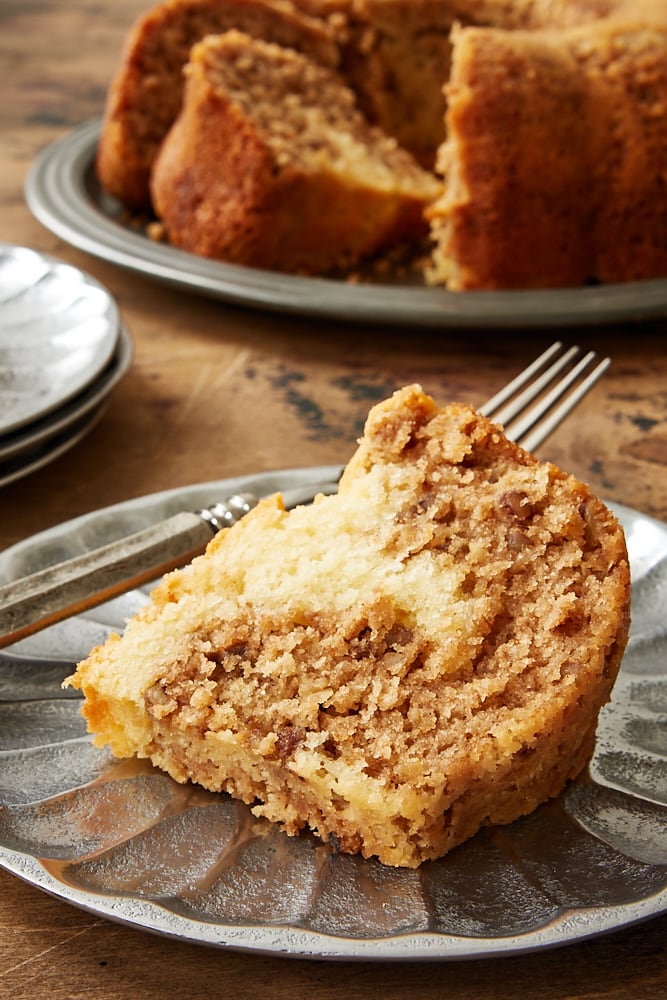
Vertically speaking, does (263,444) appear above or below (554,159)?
below

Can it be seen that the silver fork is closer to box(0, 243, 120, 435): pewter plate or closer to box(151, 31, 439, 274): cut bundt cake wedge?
box(0, 243, 120, 435): pewter plate

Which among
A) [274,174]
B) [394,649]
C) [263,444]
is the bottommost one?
[263,444]

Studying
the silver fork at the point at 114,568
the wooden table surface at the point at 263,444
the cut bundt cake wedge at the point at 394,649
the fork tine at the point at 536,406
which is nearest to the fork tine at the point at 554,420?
the fork tine at the point at 536,406

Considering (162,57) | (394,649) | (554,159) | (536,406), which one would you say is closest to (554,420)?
(536,406)

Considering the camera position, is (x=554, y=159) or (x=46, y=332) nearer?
(x=46, y=332)

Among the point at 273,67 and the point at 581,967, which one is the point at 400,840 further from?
the point at 273,67

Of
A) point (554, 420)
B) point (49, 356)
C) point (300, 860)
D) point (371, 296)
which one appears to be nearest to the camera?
point (300, 860)

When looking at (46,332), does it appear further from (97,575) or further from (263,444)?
(97,575)
